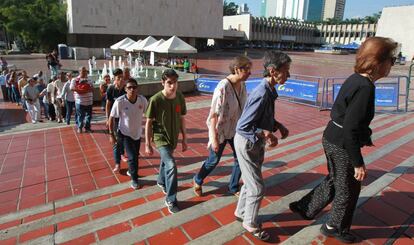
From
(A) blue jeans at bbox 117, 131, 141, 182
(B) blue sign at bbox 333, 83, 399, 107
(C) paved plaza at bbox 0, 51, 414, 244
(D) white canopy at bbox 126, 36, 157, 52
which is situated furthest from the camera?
(D) white canopy at bbox 126, 36, 157, 52

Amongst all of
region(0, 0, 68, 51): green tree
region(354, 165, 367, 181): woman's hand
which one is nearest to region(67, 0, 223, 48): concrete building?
region(0, 0, 68, 51): green tree

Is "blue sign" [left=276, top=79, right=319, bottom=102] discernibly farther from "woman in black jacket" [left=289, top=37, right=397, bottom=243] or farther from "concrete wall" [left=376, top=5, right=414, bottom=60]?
"concrete wall" [left=376, top=5, right=414, bottom=60]

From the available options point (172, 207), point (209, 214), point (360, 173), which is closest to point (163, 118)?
point (172, 207)

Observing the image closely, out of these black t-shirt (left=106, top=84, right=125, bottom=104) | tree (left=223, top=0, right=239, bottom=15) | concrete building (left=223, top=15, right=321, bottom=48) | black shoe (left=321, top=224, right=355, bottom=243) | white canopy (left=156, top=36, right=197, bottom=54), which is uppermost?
tree (left=223, top=0, right=239, bottom=15)

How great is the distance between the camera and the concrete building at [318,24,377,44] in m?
82.5

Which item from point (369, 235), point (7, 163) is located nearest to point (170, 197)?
point (369, 235)

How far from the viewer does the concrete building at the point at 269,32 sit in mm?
68375

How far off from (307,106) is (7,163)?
864 cm

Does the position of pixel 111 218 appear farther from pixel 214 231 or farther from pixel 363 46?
pixel 363 46

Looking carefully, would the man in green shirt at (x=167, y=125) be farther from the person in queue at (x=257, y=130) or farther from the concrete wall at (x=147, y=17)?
the concrete wall at (x=147, y=17)

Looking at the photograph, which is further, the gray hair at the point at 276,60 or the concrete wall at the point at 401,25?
the concrete wall at the point at 401,25

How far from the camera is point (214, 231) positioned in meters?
2.67

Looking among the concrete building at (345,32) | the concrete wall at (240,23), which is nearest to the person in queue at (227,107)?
the concrete wall at (240,23)

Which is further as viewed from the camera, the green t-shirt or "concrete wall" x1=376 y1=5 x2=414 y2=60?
"concrete wall" x1=376 y1=5 x2=414 y2=60
